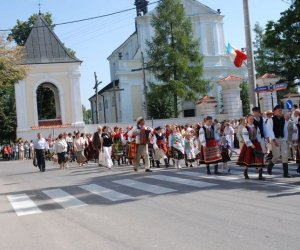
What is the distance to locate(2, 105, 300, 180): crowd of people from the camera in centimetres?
1393

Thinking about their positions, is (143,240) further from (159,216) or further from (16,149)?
(16,149)

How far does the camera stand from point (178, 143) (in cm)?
1967

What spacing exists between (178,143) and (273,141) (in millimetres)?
6075

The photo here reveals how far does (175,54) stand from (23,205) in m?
38.5

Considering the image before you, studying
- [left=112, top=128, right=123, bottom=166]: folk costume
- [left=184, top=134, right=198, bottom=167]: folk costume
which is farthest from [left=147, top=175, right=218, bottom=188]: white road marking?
[left=112, top=128, right=123, bottom=166]: folk costume

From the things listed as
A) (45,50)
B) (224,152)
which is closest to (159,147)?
(224,152)

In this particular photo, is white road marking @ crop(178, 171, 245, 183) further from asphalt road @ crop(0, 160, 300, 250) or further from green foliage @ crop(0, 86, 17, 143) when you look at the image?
green foliage @ crop(0, 86, 17, 143)

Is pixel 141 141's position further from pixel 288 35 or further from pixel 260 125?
pixel 288 35

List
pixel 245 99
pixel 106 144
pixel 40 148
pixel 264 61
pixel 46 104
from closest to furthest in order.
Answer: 1. pixel 106 144
2. pixel 40 148
3. pixel 245 99
4. pixel 46 104
5. pixel 264 61

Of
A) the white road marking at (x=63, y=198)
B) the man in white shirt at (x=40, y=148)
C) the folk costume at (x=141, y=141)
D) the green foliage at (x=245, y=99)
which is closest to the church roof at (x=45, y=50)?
the green foliage at (x=245, y=99)

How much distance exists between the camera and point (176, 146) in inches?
771

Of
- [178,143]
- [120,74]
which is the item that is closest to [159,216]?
[178,143]

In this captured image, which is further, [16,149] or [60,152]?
[16,149]

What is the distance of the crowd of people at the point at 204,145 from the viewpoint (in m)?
13.9
